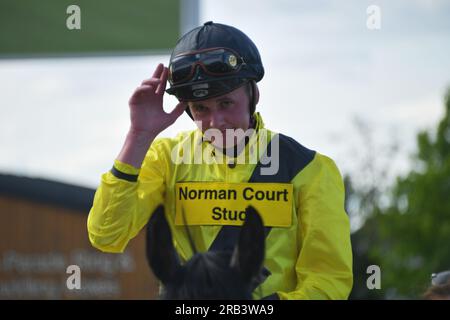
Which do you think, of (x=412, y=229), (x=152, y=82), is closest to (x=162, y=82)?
(x=152, y=82)

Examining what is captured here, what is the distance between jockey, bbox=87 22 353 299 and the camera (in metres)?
2.35

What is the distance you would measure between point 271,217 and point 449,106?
22313 millimetres

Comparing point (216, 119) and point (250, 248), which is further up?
point (216, 119)

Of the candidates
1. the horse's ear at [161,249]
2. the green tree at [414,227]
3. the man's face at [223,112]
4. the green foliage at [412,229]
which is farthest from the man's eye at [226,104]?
the green tree at [414,227]

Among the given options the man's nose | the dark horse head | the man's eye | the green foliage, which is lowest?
the green foliage

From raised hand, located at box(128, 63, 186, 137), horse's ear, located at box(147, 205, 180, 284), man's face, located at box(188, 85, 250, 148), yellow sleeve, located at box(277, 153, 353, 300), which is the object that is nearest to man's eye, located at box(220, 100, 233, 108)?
man's face, located at box(188, 85, 250, 148)

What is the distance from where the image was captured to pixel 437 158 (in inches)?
956

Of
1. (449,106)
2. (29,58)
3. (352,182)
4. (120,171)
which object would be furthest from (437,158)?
(120,171)

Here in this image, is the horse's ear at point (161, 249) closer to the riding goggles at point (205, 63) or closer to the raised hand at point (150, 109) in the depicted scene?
the raised hand at point (150, 109)

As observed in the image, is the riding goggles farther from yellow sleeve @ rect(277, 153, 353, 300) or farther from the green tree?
the green tree

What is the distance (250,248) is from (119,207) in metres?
0.42

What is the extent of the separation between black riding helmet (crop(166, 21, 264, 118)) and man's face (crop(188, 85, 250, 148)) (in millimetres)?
27

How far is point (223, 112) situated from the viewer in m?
2.42

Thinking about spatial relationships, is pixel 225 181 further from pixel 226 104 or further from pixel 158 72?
pixel 158 72
